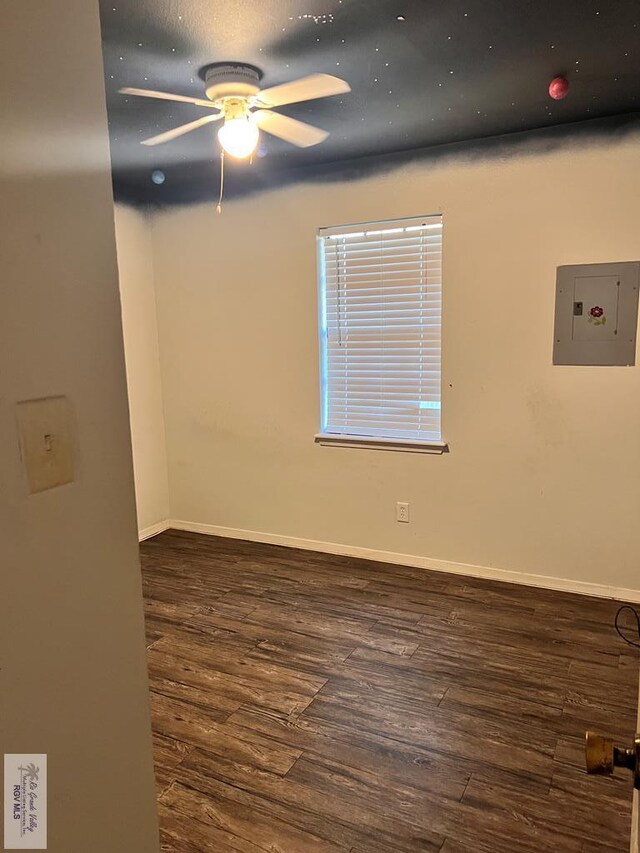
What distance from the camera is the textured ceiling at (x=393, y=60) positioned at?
5.97ft

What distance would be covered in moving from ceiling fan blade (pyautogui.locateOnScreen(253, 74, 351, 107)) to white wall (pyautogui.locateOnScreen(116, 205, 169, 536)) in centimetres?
190

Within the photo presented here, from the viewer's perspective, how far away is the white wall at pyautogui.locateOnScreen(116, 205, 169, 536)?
4.02 metres

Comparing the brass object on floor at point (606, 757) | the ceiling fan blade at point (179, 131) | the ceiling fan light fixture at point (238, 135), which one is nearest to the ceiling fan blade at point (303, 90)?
the ceiling fan light fixture at point (238, 135)

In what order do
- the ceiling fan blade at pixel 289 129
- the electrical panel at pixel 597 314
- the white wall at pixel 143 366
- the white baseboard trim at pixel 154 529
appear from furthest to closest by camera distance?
1. the white baseboard trim at pixel 154 529
2. the white wall at pixel 143 366
3. the electrical panel at pixel 597 314
4. the ceiling fan blade at pixel 289 129

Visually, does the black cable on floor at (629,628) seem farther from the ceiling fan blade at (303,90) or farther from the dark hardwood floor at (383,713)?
the ceiling fan blade at (303,90)

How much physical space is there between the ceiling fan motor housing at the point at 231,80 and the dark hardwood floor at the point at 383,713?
2.38m

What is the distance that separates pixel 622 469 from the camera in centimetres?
303

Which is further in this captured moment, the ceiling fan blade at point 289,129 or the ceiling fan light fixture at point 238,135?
the ceiling fan blade at point 289,129

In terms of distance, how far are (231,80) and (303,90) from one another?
0.89 ft

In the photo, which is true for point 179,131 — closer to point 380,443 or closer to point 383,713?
point 380,443

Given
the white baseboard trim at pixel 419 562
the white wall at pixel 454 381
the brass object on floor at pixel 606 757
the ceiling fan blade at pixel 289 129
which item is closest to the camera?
the brass object on floor at pixel 606 757

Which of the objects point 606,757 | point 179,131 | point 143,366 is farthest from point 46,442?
point 143,366

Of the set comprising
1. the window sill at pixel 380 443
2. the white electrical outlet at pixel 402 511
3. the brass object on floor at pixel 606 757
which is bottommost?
the white electrical outlet at pixel 402 511

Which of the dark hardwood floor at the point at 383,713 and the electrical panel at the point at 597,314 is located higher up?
the electrical panel at the point at 597,314
